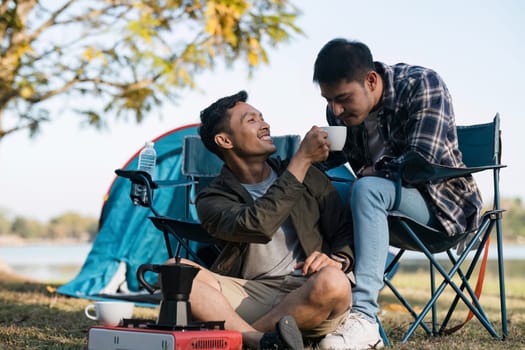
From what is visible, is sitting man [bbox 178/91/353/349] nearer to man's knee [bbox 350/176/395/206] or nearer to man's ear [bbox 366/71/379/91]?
man's knee [bbox 350/176/395/206]

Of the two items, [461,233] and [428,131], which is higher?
[428,131]

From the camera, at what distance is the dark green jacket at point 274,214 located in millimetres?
2205

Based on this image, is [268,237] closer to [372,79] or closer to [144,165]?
[372,79]

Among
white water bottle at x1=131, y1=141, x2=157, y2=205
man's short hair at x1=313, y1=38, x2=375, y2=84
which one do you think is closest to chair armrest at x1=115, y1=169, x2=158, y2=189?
white water bottle at x1=131, y1=141, x2=157, y2=205

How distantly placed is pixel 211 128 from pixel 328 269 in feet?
2.29

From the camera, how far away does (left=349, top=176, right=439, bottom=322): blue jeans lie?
2301 millimetres

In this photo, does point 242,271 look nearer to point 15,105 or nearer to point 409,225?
point 409,225

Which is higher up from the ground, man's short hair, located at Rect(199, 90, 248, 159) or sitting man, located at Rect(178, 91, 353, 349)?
man's short hair, located at Rect(199, 90, 248, 159)

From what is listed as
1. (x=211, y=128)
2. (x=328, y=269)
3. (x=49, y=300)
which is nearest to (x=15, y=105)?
(x=49, y=300)

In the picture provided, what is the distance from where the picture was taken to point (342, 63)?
8.16 ft

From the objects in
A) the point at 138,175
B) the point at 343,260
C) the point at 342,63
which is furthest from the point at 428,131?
the point at 138,175

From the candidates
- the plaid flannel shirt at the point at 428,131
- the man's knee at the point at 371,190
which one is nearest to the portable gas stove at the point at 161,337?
the man's knee at the point at 371,190

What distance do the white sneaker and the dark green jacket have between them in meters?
0.21

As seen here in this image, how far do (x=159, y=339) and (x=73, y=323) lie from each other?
1566 millimetres
